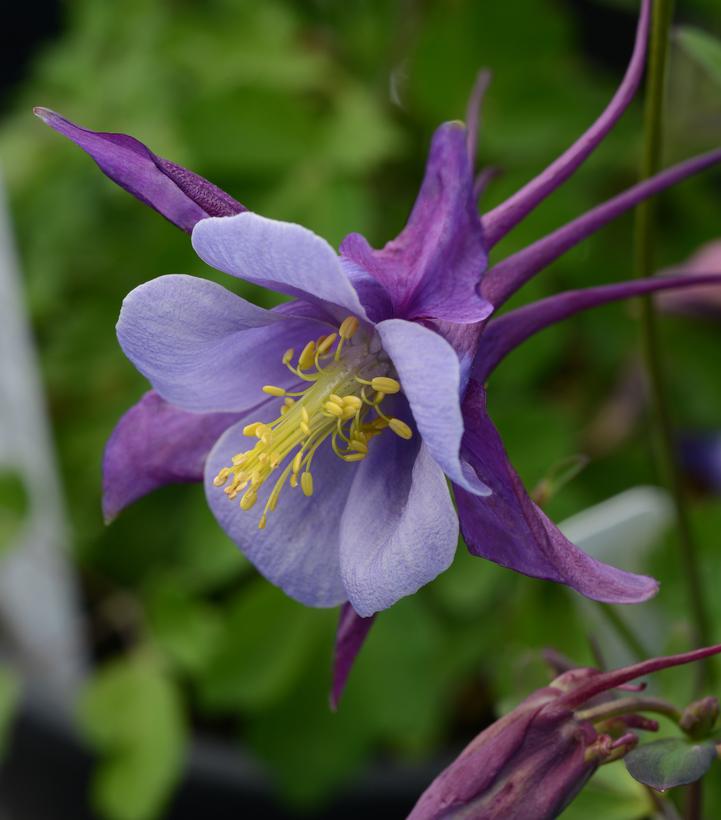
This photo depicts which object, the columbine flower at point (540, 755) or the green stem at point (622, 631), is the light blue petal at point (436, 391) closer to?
the columbine flower at point (540, 755)

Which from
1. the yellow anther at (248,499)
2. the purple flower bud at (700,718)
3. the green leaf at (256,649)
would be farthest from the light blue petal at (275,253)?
the green leaf at (256,649)

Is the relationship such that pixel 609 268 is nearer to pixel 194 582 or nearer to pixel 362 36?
pixel 362 36

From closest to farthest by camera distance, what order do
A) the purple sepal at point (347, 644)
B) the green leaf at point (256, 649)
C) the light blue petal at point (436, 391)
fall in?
the light blue petal at point (436, 391), the purple sepal at point (347, 644), the green leaf at point (256, 649)

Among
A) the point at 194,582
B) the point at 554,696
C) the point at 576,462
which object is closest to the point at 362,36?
the point at 194,582

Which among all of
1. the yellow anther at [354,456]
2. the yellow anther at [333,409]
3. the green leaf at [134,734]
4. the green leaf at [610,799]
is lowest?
the green leaf at [134,734]

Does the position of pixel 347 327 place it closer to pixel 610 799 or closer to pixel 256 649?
pixel 610 799

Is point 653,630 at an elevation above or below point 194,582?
above
